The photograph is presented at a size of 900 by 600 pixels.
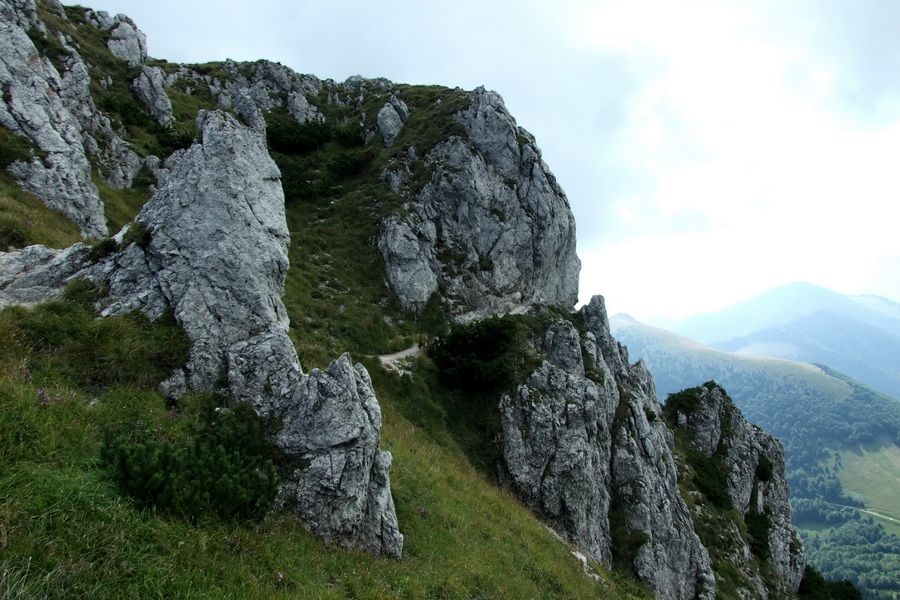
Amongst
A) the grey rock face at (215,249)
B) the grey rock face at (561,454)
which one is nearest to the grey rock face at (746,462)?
the grey rock face at (561,454)

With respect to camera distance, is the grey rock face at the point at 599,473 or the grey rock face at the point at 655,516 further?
the grey rock face at the point at 655,516

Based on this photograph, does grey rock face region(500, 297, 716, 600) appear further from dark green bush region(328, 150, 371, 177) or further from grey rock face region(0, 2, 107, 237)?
dark green bush region(328, 150, 371, 177)

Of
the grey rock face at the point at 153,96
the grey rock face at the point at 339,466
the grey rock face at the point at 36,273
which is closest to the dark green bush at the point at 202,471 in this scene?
the grey rock face at the point at 339,466

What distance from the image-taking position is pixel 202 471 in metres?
8.80

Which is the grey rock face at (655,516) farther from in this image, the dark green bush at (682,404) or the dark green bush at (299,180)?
the dark green bush at (299,180)

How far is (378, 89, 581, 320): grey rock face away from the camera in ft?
129

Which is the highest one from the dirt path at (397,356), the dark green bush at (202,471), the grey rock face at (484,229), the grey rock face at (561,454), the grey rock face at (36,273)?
the grey rock face at (484,229)

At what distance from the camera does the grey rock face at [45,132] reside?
24750mm

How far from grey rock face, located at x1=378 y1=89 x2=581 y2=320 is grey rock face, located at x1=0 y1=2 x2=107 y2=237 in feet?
68.4

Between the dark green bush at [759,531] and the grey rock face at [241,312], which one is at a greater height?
the grey rock face at [241,312]

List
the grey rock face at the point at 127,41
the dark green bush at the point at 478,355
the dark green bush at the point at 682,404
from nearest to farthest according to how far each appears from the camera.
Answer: the dark green bush at the point at 478,355, the dark green bush at the point at 682,404, the grey rock face at the point at 127,41

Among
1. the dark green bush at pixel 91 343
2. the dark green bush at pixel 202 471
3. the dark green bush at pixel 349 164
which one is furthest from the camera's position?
the dark green bush at pixel 349 164

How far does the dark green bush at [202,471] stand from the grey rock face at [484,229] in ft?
85.4

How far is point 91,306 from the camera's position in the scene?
42.4 ft
